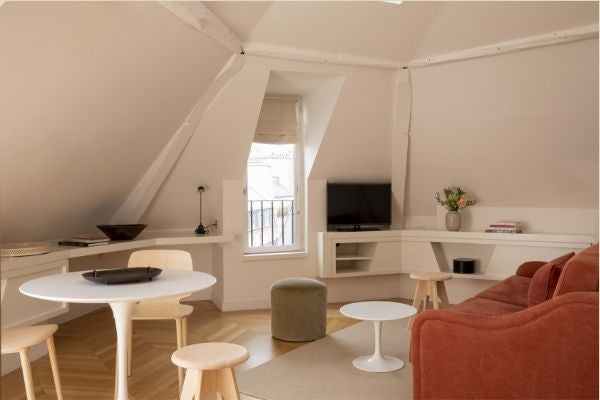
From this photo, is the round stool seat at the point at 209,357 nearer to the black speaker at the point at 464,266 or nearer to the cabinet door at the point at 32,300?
the cabinet door at the point at 32,300

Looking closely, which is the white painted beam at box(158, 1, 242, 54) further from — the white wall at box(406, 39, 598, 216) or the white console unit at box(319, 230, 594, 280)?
the white console unit at box(319, 230, 594, 280)

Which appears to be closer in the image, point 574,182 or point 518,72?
point 518,72

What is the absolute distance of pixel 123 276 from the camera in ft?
8.08

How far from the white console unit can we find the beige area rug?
1.46m

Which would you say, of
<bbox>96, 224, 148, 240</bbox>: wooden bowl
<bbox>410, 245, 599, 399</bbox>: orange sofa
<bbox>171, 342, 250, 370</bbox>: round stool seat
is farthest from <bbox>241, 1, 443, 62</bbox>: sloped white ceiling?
<bbox>171, 342, 250, 370</bbox>: round stool seat

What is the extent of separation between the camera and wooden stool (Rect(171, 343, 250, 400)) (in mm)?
2273

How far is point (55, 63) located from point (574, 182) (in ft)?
14.9

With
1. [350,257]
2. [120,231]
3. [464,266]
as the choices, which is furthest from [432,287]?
[120,231]

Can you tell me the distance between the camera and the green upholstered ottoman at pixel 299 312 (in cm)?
423

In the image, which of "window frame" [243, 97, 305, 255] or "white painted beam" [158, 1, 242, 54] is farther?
"window frame" [243, 97, 305, 255]

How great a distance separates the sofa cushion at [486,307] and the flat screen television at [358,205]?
2242mm

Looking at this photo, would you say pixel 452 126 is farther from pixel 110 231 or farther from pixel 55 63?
pixel 55 63

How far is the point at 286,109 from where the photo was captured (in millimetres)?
5824

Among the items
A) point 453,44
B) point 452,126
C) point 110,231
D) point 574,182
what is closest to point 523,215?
point 574,182
